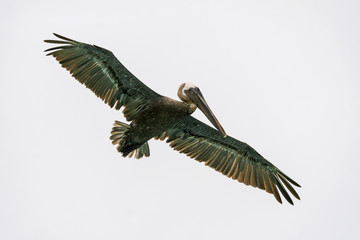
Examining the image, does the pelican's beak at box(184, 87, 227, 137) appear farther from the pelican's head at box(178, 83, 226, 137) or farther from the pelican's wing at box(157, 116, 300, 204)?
the pelican's wing at box(157, 116, 300, 204)

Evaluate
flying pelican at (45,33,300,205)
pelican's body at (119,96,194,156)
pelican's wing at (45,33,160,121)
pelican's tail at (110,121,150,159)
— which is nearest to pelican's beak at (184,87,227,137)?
flying pelican at (45,33,300,205)

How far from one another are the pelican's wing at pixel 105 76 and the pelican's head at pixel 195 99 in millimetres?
612

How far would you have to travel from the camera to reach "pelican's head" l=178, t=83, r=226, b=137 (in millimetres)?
12156

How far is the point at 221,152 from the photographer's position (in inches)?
529

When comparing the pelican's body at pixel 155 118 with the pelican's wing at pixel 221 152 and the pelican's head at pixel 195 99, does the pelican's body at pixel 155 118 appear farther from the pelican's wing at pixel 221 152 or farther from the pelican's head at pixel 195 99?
the pelican's wing at pixel 221 152

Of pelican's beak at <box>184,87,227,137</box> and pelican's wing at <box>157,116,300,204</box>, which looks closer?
pelican's beak at <box>184,87,227,137</box>

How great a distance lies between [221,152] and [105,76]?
3.18 meters

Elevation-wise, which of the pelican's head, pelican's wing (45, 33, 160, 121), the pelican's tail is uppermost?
the pelican's head

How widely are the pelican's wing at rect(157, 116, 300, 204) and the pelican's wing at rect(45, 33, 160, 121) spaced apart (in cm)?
117

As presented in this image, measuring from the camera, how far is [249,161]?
13.3 meters

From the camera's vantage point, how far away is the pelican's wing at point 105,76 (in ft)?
39.5

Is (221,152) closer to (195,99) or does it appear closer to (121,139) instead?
(195,99)

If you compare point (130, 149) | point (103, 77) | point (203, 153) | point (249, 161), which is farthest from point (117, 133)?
point (249, 161)

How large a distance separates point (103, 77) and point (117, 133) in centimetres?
125
